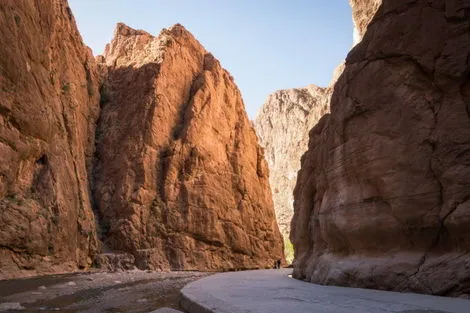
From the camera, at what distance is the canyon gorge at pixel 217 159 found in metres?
7.17

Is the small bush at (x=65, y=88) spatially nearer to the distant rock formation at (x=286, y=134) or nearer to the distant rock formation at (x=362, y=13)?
the distant rock formation at (x=362, y=13)

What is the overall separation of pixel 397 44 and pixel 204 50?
33544 mm

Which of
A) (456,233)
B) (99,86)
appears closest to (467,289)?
(456,233)

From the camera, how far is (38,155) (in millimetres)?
17094

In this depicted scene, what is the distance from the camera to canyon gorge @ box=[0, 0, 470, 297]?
282 inches

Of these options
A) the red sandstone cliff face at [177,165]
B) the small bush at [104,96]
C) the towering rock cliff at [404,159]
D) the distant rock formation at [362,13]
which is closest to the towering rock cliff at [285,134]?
the red sandstone cliff face at [177,165]

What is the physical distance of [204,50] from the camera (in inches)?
1581

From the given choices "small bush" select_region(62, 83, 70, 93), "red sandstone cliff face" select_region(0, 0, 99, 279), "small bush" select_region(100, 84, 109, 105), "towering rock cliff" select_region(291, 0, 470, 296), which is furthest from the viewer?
"small bush" select_region(100, 84, 109, 105)

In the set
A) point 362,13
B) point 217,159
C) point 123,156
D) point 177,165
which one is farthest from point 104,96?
point 362,13

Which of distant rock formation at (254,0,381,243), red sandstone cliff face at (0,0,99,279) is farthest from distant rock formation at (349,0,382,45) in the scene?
distant rock formation at (254,0,381,243)

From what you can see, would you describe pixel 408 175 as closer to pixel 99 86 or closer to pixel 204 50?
pixel 99 86

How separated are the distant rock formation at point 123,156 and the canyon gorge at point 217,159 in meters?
0.11

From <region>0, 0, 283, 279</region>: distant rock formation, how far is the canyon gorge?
0.35 ft

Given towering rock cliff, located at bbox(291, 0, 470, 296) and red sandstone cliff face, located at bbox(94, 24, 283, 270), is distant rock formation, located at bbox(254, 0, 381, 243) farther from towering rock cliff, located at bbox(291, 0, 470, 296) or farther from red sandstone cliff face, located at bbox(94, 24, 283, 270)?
towering rock cliff, located at bbox(291, 0, 470, 296)
